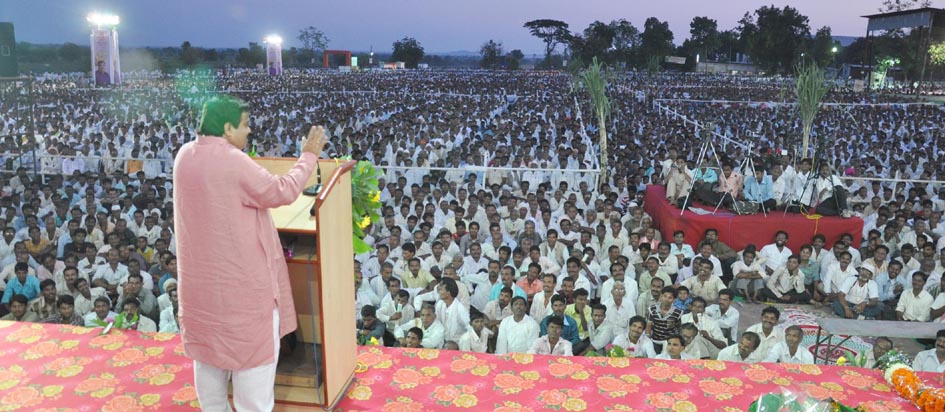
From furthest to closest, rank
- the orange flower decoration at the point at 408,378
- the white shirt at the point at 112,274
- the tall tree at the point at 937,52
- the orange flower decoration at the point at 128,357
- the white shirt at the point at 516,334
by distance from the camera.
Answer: the tall tree at the point at 937,52
the white shirt at the point at 112,274
the white shirt at the point at 516,334
the orange flower decoration at the point at 128,357
the orange flower decoration at the point at 408,378

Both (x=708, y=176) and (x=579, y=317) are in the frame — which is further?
(x=708, y=176)

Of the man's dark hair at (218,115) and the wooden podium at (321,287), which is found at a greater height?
the man's dark hair at (218,115)

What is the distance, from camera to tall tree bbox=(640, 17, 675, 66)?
4291 centimetres

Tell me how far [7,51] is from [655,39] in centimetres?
3810

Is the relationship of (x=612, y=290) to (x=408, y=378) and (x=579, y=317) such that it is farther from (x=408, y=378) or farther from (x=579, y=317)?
→ (x=408, y=378)

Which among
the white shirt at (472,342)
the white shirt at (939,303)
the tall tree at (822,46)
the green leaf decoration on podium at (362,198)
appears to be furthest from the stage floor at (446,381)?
the tall tree at (822,46)

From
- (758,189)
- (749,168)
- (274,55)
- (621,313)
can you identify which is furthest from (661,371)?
(274,55)

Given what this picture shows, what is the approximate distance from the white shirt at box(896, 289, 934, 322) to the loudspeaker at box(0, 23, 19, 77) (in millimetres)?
12407

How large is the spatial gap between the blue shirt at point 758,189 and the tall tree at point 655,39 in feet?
119

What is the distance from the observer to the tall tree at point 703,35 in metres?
53.1

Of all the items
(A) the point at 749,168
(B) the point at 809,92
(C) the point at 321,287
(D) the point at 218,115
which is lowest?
(A) the point at 749,168

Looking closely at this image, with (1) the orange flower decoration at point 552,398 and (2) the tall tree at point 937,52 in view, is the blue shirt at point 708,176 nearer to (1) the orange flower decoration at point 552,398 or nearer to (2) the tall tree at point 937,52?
(1) the orange flower decoration at point 552,398

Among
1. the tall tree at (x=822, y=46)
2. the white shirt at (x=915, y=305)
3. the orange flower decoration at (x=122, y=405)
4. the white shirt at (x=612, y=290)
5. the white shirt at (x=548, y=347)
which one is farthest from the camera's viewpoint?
the tall tree at (x=822, y=46)

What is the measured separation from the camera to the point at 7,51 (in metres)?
10.8
